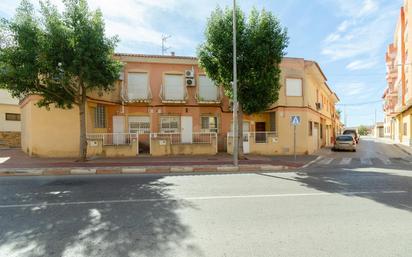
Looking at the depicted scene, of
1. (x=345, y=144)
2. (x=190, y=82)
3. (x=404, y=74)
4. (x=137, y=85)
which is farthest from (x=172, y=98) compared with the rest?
(x=404, y=74)

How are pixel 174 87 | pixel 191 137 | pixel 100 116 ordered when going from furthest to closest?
pixel 174 87, pixel 191 137, pixel 100 116

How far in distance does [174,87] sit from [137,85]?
2.59 m

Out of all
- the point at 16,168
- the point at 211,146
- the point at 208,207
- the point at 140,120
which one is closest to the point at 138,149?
the point at 140,120

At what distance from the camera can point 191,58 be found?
18031 millimetres

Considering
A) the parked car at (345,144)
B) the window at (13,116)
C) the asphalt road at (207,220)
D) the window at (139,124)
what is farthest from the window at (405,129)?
the window at (13,116)

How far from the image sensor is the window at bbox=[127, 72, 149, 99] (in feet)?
57.6

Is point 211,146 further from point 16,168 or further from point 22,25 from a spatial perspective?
point 22,25

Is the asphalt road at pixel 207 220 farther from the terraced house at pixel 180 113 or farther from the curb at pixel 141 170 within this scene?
the terraced house at pixel 180 113

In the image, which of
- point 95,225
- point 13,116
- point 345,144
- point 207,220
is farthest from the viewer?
point 13,116

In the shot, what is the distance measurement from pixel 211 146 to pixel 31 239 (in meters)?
13.0

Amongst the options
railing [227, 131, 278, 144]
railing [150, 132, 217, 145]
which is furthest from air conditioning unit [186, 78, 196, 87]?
railing [227, 131, 278, 144]

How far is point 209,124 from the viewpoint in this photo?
1888 cm

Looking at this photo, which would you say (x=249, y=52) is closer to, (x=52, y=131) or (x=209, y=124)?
(x=209, y=124)

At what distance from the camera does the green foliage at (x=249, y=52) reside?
13031 mm
